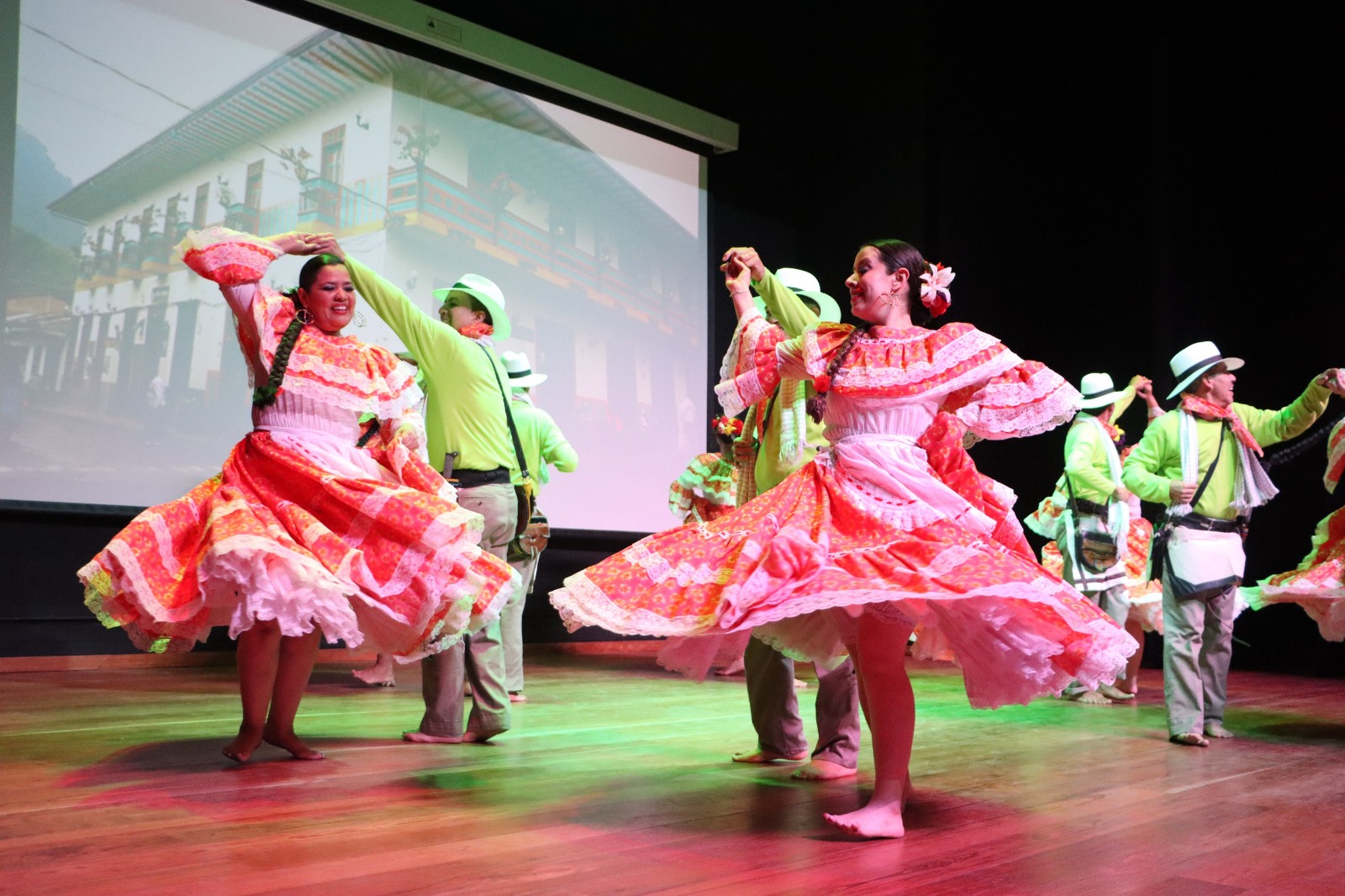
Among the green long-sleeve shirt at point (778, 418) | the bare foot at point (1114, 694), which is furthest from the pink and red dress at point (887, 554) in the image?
the bare foot at point (1114, 694)

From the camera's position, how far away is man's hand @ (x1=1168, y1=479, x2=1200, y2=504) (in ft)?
15.5

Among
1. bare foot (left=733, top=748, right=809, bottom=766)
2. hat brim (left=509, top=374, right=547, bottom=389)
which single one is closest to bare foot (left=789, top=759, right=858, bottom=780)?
bare foot (left=733, top=748, right=809, bottom=766)

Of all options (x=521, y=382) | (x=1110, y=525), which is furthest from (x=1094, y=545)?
(x=521, y=382)

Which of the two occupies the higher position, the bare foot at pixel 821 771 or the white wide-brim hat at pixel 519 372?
the white wide-brim hat at pixel 519 372

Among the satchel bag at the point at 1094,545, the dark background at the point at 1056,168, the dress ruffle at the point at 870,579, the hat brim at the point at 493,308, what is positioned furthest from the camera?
the dark background at the point at 1056,168

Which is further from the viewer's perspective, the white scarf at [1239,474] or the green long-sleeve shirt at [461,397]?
the white scarf at [1239,474]

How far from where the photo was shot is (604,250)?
8281 millimetres

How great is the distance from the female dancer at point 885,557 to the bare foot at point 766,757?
0.71 meters

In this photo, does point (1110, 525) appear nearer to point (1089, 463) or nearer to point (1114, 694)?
point (1089, 463)

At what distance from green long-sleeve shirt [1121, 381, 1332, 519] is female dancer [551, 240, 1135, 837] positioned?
2.18 metres

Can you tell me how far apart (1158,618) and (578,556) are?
148 inches

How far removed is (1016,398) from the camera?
289cm

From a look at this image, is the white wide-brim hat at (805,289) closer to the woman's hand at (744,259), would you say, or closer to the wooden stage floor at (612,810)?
the woman's hand at (744,259)

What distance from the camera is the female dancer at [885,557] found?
253cm
